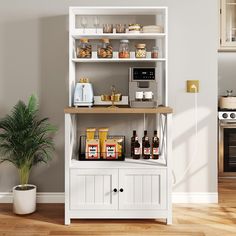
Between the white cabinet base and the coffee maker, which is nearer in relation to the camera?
the white cabinet base

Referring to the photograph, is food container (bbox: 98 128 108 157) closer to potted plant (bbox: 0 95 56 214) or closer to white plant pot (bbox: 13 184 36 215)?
potted plant (bbox: 0 95 56 214)

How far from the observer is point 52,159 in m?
3.87

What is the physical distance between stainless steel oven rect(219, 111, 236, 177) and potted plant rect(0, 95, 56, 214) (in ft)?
6.93

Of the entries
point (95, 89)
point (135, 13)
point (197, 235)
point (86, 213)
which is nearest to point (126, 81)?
point (95, 89)

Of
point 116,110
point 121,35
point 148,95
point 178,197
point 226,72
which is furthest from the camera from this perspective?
point 226,72

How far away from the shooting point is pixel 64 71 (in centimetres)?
382

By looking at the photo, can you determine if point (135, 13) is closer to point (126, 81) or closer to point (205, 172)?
point (126, 81)

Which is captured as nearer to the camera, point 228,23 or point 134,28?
point 134,28

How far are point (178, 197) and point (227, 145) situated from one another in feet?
4.26

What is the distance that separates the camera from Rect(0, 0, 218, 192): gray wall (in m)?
3.80

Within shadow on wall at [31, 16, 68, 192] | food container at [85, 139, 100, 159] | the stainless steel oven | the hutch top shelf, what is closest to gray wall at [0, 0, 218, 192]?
shadow on wall at [31, 16, 68, 192]

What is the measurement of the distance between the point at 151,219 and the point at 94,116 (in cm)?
108

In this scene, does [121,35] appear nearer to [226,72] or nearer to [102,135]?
[102,135]

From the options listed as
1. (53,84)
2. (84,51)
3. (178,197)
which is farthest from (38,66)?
(178,197)
